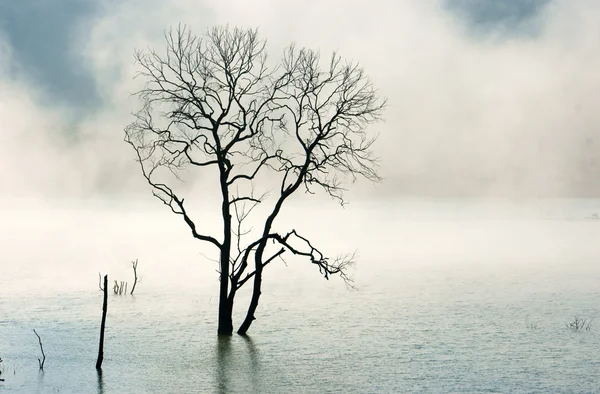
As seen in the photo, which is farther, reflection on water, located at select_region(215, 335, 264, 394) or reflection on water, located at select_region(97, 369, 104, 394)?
reflection on water, located at select_region(215, 335, 264, 394)

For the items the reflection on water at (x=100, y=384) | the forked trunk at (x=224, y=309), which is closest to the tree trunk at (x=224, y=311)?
the forked trunk at (x=224, y=309)

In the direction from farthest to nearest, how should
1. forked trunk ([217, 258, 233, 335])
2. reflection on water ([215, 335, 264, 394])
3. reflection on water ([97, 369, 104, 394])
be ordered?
forked trunk ([217, 258, 233, 335])
reflection on water ([215, 335, 264, 394])
reflection on water ([97, 369, 104, 394])

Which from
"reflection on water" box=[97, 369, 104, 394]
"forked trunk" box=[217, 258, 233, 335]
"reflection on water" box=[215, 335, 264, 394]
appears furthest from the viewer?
"forked trunk" box=[217, 258, 233, 335]

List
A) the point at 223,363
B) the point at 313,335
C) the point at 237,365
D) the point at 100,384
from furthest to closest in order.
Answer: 1. the point at 313,335
2. the point at 223,363
3. the point at 237,365
4. the point at 100,384

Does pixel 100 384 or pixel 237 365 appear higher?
pixel 237 365

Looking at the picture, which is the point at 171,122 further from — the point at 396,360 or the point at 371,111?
the point at 396,360

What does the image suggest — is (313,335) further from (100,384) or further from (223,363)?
(100,384)

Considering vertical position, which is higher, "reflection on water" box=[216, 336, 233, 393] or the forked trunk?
the forked trunk

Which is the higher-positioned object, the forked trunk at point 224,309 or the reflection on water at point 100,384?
the forked trunk at point 224,309

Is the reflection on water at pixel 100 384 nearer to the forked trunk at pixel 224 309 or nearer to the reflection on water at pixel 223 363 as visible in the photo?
the reflection on water at pixel 223 363

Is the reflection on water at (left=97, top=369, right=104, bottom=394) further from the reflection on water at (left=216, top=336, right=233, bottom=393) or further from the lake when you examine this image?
the reflection on water at (left=216, top=336, right=233, bottom=393)

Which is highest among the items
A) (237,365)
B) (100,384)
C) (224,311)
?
(224,311)

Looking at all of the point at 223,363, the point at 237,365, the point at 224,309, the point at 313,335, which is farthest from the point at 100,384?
the point at 313,335

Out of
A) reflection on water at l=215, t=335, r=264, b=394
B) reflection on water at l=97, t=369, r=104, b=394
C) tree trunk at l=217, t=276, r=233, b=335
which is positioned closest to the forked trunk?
tree trunk at l=217, t=276, r=233, b=335
